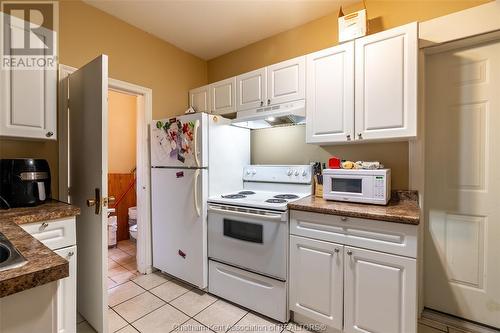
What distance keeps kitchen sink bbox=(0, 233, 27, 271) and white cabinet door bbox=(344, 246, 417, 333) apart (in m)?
1.57

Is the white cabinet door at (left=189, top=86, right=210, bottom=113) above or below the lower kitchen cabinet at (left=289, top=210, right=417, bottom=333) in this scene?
above

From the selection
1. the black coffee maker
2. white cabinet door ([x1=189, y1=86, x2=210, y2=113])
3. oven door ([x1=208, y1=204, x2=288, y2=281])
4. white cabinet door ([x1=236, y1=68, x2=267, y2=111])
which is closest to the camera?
the black coffee maker

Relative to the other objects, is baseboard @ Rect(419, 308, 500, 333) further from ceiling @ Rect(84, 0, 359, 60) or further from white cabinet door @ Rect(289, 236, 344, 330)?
ceiling @ Rect(84, 0, 359, 60)

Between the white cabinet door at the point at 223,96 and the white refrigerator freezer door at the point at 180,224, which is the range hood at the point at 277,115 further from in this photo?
the white refrigerator freezer door at the point at 180,224

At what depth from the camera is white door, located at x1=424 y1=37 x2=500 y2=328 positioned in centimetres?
169

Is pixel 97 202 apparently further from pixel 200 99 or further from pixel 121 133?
pixel 121 133

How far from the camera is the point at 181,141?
2.25m

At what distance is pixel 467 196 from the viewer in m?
1.76

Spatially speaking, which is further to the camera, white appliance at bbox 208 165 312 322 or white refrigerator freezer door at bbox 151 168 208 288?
white refrigerator freezer door at bbox 151 168 208 288

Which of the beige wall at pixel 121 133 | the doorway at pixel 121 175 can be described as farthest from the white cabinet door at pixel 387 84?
the beige wall at pixel 121 133

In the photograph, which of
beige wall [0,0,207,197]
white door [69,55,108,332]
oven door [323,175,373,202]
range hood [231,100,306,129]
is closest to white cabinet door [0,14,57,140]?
white door [69,55,108,332]

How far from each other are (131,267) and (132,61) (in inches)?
89.3

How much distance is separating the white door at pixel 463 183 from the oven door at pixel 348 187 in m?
0.62

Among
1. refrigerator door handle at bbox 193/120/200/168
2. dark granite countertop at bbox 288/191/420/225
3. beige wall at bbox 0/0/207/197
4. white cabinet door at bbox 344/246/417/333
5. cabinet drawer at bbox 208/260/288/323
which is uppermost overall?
beige wall at bbox 0/0/207/197
